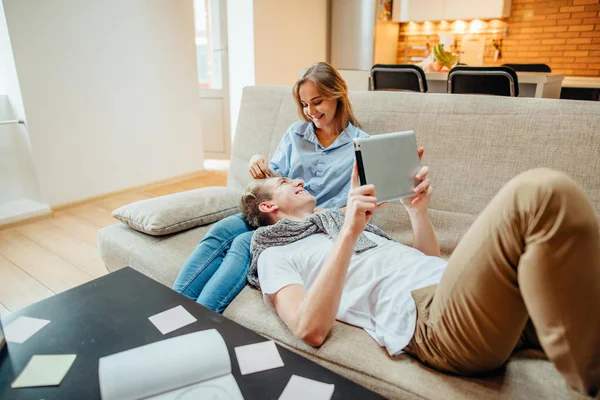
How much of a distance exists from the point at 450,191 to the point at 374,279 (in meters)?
0.55

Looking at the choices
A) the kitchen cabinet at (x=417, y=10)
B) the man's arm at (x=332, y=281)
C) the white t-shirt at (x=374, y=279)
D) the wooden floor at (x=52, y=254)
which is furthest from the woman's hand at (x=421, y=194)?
the kitchen cabinet at (x=417, y=10)

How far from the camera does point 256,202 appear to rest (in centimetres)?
150

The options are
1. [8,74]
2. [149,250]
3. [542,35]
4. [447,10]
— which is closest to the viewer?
[149,250]

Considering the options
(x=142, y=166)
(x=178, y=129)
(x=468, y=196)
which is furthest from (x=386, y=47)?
(x=468, y=196)

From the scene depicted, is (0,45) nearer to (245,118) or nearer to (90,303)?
(245,118)

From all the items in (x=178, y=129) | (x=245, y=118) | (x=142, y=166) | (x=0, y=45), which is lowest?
(x=142, y=166)

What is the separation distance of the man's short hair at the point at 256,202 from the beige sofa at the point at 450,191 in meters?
0.27

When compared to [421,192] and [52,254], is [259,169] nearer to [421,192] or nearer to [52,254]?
[421,192]

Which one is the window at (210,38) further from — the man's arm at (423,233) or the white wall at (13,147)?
the man's arm at (423,233)

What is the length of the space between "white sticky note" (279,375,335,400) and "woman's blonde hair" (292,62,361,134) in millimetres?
1102

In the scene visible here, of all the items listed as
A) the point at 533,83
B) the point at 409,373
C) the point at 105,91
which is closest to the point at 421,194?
the point at 409,373

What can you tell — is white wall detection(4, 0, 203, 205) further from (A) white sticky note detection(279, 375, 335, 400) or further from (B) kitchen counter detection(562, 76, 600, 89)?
(B) kitchen counter detection(562, 76, 600, 89)

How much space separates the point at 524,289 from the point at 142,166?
11.5ft

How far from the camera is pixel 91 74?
10.6 feet
